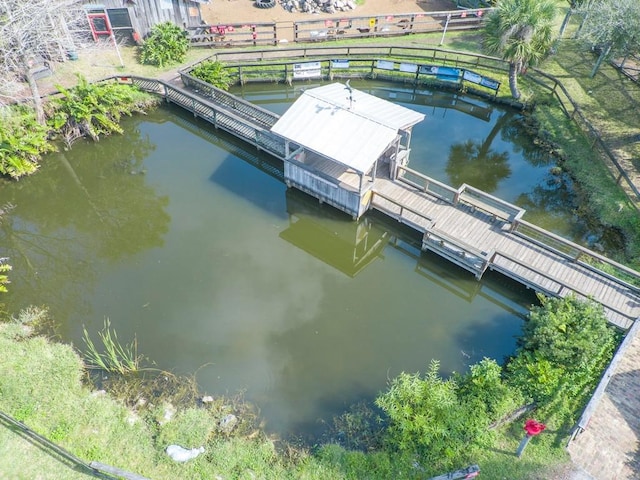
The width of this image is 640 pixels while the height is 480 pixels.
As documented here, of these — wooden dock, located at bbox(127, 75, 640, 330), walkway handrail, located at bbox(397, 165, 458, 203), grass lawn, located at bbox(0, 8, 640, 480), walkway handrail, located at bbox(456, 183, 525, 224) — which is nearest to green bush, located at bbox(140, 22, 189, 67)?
wooden dock, located at bbox(127, 75, 640, 330)

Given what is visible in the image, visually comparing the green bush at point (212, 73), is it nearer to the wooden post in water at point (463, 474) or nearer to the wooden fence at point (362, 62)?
the wooden fence at point (362, 62)

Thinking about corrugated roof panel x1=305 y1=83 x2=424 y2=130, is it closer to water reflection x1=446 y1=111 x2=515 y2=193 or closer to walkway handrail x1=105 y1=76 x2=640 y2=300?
walkway handrail x1=105 y1=76 x2=640 y2=300

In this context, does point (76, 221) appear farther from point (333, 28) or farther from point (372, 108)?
point (333, 28)

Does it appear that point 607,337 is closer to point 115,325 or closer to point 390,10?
point 115,325

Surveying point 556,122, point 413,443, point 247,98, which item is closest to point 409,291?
point 413,443

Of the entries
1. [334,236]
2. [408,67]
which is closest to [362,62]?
[408,67]

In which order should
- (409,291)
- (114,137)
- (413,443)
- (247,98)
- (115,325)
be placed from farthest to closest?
(247,98), (114,137), (409,291), (115,325), (413,443)
